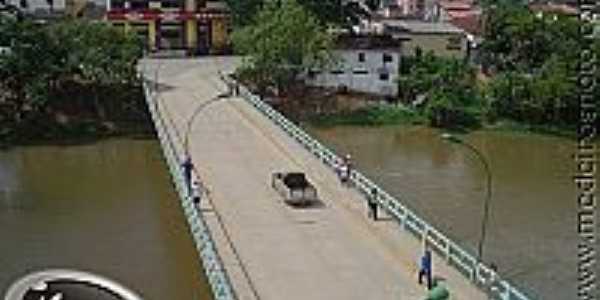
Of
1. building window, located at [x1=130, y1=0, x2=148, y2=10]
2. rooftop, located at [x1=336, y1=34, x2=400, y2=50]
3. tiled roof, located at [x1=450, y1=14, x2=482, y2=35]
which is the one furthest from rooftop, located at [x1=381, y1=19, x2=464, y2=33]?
building window, located at [x1=130, y1=0, x2=148, y2=10]

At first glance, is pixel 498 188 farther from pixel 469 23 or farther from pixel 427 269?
pixel 469 23

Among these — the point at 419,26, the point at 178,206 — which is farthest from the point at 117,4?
the point at 178,206

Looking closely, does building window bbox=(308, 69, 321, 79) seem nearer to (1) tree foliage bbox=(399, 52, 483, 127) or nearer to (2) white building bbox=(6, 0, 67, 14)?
(1) tree foliage bbox=(399, 52, 483, 127)

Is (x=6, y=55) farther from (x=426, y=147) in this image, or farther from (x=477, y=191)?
(x=477, y=191)

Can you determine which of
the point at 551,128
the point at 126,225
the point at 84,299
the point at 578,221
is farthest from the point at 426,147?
the point at 84,299

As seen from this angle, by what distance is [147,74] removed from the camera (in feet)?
180

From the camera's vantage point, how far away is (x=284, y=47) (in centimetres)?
5128

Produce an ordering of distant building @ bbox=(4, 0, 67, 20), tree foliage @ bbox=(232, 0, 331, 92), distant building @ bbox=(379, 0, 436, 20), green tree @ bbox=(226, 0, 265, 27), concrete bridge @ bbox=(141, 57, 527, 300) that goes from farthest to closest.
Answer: distant building @ bbox=(379, 0, 436, 20) → distant building @ bbox=(4, 0, 67, 20) → green tree @ bbox=(226, 0, 265, 27) → tree foliage @ bbox=(232, 0, 331, 92) → concrete bridge @ bbox=(141, 57, 527, 300)

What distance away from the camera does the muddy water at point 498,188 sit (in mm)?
25328

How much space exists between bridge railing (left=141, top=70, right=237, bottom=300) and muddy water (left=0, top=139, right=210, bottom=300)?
1.58 metres

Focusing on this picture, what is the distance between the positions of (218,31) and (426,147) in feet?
86.2

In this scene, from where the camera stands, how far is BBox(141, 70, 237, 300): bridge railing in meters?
15.9

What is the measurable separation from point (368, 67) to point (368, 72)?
1.01 feet

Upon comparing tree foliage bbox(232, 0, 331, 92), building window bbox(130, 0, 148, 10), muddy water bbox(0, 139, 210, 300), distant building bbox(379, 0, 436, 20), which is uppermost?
distant building bbox(379, 0, 436, 20)
